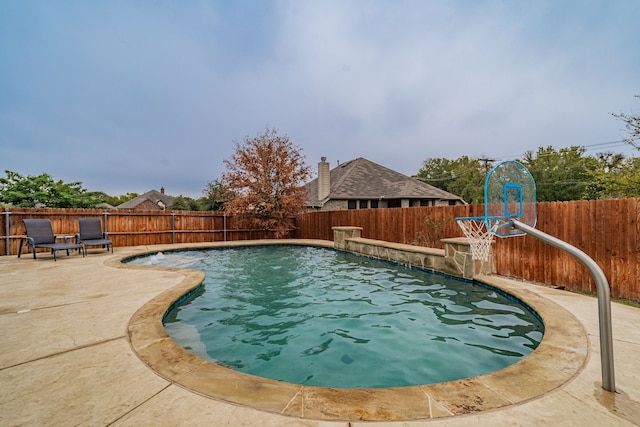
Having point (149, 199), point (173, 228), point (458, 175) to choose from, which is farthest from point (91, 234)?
point (458, 175)

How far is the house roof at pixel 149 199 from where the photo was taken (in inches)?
1676

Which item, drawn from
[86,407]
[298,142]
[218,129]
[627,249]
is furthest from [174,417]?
[218,129]

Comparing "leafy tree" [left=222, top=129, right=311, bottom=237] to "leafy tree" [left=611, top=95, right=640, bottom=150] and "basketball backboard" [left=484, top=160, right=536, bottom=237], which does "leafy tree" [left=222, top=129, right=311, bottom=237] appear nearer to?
"basketball backboard" [left=484, top=160, right=536, bottom=237]

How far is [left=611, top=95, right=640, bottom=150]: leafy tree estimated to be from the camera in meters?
11.8

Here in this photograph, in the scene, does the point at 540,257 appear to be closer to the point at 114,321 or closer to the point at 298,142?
the point at 114,321

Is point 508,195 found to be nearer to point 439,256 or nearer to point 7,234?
point 439,256

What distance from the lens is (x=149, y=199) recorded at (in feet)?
141

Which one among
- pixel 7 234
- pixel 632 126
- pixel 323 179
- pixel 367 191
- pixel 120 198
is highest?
pixel 120 198

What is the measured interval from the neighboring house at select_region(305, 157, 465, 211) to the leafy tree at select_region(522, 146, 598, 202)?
15.6m

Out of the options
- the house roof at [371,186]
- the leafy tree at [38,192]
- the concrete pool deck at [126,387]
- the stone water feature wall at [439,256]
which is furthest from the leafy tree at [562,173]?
the leafy tree at [38,192]

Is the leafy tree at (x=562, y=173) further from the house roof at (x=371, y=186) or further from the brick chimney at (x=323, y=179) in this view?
the brick chimney at (x=323, y=179)

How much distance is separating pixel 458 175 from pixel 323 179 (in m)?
29.6

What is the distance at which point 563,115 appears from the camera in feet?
66.7

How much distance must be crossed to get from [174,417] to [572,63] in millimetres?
19074
